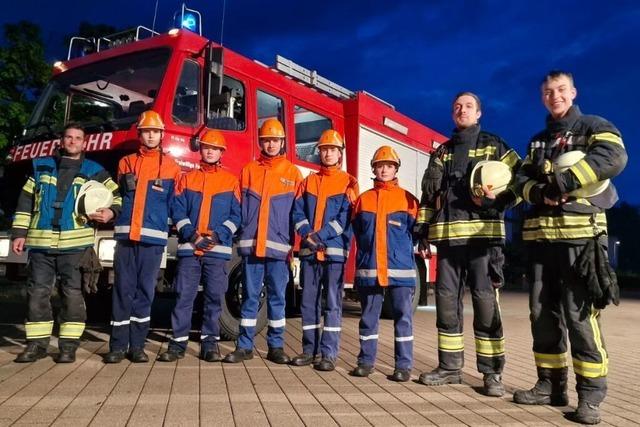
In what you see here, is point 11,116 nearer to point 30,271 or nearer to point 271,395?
point 30,271

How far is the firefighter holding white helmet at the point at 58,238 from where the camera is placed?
4.28 metres

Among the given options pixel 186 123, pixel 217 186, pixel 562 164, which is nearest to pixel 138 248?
pixel 217 186

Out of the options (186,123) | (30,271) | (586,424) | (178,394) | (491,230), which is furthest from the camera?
(186,123)

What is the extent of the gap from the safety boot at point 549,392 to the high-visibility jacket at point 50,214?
3.31m

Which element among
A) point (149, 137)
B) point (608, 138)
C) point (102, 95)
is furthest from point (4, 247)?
point (608, 138)

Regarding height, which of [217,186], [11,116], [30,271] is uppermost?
[11,116]

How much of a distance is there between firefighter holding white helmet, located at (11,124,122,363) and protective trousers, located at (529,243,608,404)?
3203mm

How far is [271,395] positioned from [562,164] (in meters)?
2.29

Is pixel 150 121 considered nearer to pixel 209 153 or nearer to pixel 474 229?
pixel 209 153

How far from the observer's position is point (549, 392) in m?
3.57

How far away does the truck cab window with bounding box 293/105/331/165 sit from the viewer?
250 inches

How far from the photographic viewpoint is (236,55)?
570 cm

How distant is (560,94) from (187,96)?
3235 mm

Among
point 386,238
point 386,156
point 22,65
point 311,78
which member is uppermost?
point 22,65
